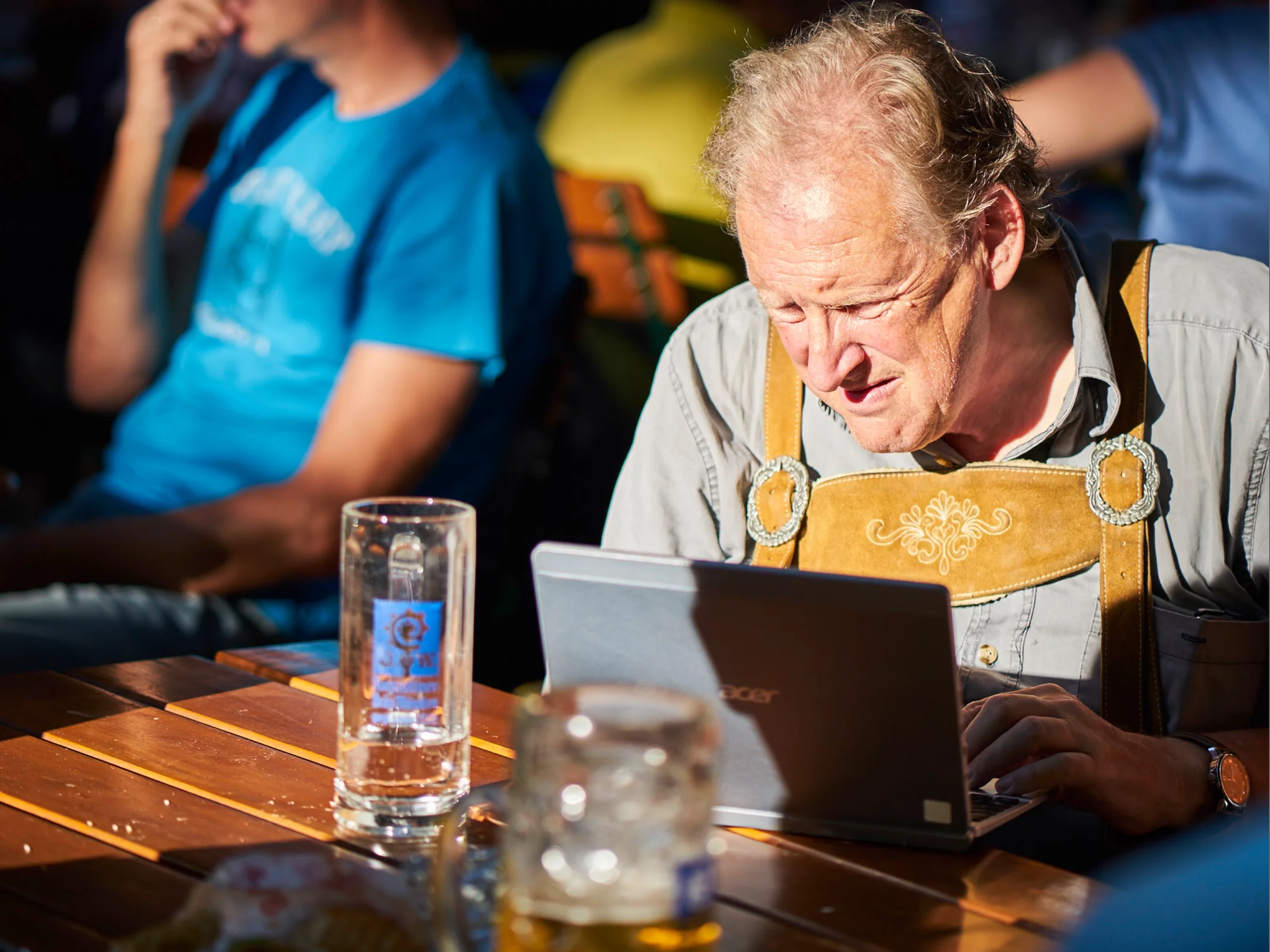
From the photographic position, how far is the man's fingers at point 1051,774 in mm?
1184

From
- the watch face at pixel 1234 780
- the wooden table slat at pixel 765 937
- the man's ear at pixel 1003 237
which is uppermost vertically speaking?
the man's ear at pixel 1003 237

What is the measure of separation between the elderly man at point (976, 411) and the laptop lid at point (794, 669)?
0.40 m

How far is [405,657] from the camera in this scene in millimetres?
1056

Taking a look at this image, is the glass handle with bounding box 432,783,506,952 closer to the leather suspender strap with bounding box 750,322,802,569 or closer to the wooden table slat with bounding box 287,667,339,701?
the wooden table slat with bounding box 287,667,339,701

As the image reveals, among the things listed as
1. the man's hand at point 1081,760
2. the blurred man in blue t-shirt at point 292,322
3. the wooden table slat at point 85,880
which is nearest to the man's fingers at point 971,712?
the man's hand at point 1081,760

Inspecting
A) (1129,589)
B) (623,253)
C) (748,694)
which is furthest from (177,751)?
(623,253)

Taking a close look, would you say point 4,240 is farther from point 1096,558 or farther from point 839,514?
point 1096,558

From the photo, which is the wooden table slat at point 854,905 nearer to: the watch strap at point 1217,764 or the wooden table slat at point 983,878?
the wooden table slat at point 983,878

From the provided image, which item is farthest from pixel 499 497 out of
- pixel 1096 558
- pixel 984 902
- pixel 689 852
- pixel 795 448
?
pixel 689 852

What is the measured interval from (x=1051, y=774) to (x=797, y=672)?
0.32 m

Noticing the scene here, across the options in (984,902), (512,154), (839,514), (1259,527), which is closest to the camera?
(984,902)

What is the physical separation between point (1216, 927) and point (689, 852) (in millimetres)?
324

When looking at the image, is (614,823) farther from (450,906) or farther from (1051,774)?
(1051,774)

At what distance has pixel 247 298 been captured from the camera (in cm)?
260
